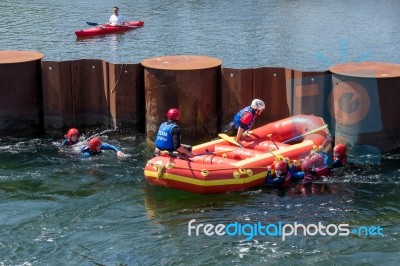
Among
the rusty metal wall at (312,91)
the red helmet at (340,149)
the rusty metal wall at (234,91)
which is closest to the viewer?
the red helmet at (340,149)

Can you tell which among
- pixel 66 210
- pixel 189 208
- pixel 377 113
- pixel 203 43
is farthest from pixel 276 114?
pixel 203 43

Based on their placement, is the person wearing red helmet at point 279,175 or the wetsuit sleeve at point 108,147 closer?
the person wearing red helmet at point 279,175

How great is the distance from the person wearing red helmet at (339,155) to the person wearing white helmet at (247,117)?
196 cm

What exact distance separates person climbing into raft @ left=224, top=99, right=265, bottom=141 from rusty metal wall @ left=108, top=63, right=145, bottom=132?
3144 mm

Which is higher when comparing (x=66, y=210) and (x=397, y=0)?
(x=397, y=0)

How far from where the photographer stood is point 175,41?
32438 mm

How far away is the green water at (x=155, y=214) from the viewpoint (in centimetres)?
1253

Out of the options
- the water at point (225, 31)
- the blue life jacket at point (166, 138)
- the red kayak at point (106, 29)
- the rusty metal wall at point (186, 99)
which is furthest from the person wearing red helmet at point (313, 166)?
the red kayak at point (106, 29)

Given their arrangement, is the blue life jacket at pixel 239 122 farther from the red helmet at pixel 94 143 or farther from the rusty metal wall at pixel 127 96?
the red helmet at pixel 94 143

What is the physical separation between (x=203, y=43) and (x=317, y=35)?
5637 mm

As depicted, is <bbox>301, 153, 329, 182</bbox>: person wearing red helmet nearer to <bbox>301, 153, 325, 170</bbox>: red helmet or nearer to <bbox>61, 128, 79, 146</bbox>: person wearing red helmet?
<bbox>301, 153, 325, 170</bbox>: red helmet

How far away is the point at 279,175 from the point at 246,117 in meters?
1.97

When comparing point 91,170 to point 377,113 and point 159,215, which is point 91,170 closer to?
point 159,215

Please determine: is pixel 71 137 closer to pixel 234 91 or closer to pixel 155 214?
pixel 234 91
